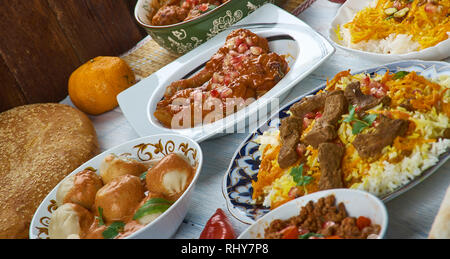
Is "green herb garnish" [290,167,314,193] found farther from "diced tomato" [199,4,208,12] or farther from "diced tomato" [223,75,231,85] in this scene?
"diced tomato" [199,4,208,12]

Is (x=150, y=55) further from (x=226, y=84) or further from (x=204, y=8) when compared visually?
(x=226, y=84)

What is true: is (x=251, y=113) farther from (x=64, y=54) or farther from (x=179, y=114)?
(x=64, y=54)

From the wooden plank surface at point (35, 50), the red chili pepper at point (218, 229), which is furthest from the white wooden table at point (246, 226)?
the wooden plank surface at point (35, 50)

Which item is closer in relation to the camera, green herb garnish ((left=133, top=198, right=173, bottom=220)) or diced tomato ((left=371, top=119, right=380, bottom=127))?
diced tomato ((left=371, top=119, right=380, bottom=127))

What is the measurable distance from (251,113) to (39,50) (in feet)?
6.36

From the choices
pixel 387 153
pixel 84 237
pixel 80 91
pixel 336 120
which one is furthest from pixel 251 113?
pixel 80 91

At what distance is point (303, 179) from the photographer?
1644mm

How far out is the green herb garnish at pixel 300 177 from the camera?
164cm

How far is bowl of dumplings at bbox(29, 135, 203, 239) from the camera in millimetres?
1742

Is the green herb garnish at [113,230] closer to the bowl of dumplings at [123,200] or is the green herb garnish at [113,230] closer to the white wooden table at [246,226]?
the bowl of dumplings at [123,200]

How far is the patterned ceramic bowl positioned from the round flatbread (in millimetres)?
774

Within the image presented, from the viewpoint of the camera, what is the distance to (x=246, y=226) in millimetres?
1757

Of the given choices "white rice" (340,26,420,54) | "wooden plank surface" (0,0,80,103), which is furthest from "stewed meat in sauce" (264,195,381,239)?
"wooden plank surface" (0,0,80,103)

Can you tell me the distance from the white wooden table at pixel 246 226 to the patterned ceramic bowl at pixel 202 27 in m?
0.42
